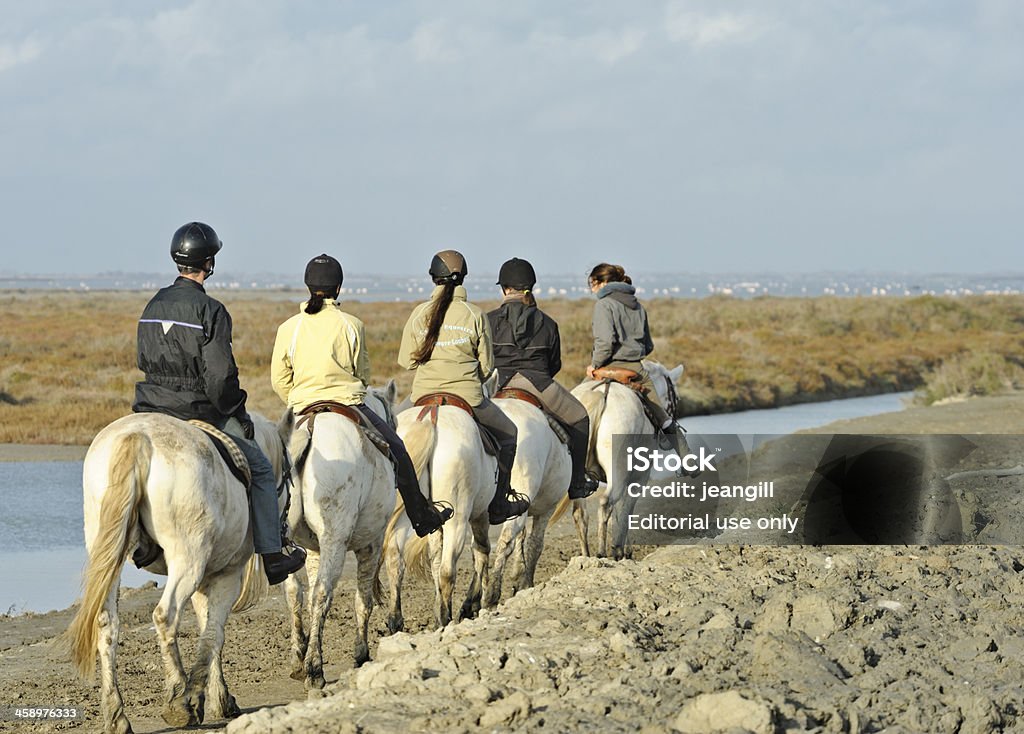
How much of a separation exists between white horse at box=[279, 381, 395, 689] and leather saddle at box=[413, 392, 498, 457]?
2.79 feet

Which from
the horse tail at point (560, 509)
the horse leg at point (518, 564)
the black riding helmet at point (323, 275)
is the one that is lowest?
the horse leg at point (518, 564)

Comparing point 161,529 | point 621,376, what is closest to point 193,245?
point 161,529

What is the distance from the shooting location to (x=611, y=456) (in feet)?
41.5

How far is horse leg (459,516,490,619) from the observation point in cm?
1043

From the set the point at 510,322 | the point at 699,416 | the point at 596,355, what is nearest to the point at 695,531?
the point at 596,355

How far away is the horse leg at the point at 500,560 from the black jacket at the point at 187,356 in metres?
3.78

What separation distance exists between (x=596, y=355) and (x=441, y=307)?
12.1 ft

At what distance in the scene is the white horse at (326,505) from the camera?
27.3 ft

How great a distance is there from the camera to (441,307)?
984 centimetres

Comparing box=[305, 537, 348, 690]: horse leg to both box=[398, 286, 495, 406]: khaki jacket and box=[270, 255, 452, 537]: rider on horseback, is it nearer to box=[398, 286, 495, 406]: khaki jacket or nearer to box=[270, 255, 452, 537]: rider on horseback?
box=[270, 255, 452, 537]: rider on horseback

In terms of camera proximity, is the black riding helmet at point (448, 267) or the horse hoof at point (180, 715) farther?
the black riding helmet at point (448, 267)

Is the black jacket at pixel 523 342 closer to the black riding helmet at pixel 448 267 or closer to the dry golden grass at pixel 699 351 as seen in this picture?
the black riding helmet at pixel 448 267

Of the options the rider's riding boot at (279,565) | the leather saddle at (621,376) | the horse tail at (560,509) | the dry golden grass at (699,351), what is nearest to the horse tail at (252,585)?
the rider's riding boot at (279,565)

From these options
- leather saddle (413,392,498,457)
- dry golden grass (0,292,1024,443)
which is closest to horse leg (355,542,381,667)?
leather saddle (413,392,498,457)
